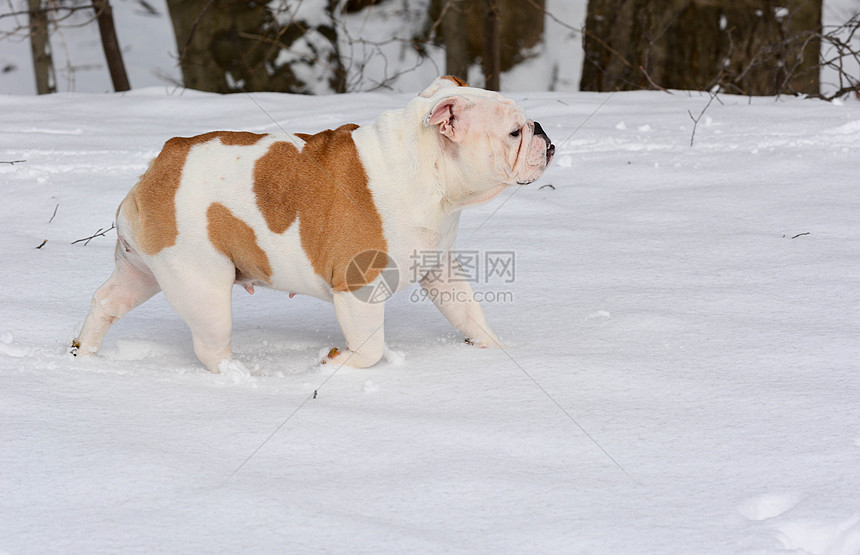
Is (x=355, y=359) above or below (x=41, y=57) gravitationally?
below

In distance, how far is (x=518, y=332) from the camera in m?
3.01

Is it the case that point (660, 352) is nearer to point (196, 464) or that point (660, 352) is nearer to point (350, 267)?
point (350, 267)

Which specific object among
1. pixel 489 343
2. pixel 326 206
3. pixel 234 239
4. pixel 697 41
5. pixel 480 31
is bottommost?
pixel 489 343

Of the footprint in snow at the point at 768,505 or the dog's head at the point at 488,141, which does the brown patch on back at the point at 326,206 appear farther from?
the footprint in snow at the point at 768,505

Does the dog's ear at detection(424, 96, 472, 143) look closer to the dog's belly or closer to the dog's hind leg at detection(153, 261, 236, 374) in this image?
the dog's belly

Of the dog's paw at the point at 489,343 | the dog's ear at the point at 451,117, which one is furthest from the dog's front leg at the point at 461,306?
the dog's ear at the point at 451,117

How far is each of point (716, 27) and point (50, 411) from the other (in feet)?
22.7

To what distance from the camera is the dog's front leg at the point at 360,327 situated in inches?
103

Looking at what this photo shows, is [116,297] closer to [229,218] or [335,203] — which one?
[229,218]

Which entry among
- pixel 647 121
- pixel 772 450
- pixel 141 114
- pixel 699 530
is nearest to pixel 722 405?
pixel 772 450

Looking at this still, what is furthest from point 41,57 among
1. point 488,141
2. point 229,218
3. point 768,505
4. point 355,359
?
point 768,505

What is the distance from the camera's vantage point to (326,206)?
102 inches

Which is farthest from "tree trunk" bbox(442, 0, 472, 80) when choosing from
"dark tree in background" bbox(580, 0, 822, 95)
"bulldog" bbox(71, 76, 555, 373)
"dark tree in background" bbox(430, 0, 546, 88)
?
"bulldog" bbox(71, 76, 555, 373)

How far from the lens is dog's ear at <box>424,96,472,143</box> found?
251 centimetres
